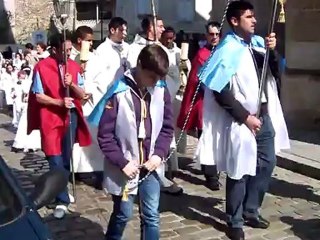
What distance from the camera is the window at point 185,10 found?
69.9ft

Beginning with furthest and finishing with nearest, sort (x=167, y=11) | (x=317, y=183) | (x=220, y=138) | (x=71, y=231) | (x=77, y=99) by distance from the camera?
(x=167, y=11), (x=317, y=183), (x=77, y=99), (x=71, y=231), (x=220, y=138)

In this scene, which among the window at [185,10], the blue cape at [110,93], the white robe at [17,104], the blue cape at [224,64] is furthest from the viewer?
the window at [185,10]

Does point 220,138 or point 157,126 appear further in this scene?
point 220,138

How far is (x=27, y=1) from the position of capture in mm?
44250

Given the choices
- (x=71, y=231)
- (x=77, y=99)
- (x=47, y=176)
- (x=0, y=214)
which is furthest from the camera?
(x=77, y=99)

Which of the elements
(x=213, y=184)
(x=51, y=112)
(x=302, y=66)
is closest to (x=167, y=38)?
(x=213, y=184)

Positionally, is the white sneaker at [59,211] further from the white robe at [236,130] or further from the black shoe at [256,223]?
the black shoe at [256,223]

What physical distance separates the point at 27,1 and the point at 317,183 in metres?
38.1

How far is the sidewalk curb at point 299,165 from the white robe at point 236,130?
239 cm

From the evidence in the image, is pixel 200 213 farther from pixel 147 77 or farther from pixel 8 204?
pixel 8 204

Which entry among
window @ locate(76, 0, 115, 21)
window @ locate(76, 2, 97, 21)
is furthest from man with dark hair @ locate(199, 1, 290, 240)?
window @ locate(76, 2, 97, 21)

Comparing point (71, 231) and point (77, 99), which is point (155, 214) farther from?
point (77, 99)

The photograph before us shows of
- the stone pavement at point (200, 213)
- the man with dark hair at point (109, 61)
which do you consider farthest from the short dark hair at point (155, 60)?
the man with dark hair at point (109, 61)

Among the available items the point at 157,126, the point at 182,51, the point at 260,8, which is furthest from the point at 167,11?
the point at 157,126
